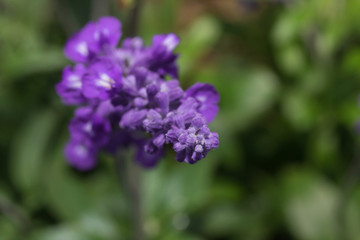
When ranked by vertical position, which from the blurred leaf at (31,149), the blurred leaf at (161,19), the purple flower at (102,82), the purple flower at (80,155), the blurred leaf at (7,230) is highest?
the blurred leaf at (161,19)

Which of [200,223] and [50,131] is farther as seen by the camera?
[50,131]

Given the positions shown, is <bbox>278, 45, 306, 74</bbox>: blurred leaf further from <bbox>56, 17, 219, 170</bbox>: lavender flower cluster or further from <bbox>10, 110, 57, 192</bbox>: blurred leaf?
<bbox>56, 17, 219, 170</bbox>: lavender flower cluster

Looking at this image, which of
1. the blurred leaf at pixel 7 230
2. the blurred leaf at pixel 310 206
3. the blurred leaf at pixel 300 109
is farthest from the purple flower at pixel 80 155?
the blurred leaf at pixel 300 109

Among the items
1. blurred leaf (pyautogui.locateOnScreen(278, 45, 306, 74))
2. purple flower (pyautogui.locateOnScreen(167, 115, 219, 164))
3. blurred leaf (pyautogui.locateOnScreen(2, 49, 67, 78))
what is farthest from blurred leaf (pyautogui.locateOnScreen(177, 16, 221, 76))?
purple flower (pyautogui.locateOnScreen(167, 115, 219, 164))

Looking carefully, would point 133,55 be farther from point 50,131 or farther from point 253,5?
point 253,5

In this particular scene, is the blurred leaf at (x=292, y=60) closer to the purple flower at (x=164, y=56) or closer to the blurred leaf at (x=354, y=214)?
the blurred leaf at (x=354, y=214)

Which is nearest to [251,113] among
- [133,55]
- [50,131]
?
[50,131]

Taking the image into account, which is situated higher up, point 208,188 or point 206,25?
point 206,25

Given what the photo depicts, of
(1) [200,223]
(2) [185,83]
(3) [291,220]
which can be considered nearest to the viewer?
(3) [291,220]
